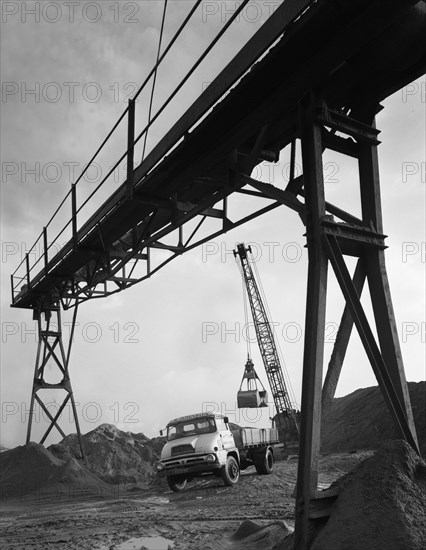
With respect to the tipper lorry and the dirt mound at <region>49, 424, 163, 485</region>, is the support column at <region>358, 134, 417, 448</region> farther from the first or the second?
the dirt mound at <region>49, 424, 163, 485</region>

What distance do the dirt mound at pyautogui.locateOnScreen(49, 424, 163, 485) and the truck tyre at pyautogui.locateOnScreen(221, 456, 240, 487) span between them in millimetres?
9395

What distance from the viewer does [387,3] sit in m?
5.18

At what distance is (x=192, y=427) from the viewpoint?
1524 centimetres

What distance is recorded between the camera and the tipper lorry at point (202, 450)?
559 inches

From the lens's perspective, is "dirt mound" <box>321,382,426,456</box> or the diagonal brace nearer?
the diagonal brace

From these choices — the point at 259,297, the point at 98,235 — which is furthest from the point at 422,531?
the point at 259,297

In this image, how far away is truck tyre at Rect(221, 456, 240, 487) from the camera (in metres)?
14.3

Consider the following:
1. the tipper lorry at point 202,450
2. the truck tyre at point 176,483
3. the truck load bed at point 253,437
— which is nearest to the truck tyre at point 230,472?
the tipper lorry at point 202,450

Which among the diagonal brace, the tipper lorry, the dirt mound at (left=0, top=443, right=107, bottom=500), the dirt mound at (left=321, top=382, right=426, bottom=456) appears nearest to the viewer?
the diagonal brace

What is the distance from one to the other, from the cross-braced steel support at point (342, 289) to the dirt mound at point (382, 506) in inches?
13.9

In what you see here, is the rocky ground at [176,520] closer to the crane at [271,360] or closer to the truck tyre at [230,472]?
the truck tyre at [230,472]

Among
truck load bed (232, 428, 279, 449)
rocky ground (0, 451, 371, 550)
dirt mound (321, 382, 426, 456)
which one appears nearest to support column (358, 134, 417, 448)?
rocky ground (0, 451, 371, 550)

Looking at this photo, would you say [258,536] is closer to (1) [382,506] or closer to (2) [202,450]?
(1) [382,506]

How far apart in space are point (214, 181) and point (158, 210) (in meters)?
1.82
